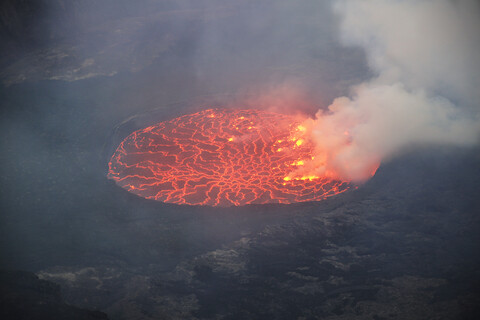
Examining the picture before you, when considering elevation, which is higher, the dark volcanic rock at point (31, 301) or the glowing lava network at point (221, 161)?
the glowing lava network at point (221, 161)

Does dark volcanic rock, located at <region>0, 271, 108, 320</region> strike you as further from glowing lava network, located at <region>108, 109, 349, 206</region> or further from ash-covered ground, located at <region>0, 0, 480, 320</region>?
glowing lava network, located at <region>108, 109, 349, 206</region>

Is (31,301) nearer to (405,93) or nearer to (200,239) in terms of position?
(200,239)

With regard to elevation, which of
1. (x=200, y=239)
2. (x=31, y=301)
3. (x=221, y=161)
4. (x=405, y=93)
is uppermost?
(x=405, y=93)

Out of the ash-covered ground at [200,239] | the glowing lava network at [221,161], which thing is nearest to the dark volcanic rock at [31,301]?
the ash-covered ground at [200,239]

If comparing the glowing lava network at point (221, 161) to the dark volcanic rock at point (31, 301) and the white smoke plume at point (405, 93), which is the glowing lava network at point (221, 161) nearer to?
the white smoke plume at point (405, 93)

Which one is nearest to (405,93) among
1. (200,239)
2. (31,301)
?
(200,239)

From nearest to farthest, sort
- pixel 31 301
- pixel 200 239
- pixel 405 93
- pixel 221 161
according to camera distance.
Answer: pixel 31 301 → pixel 200 239 → pixel 221 161 → pixel 405 93
